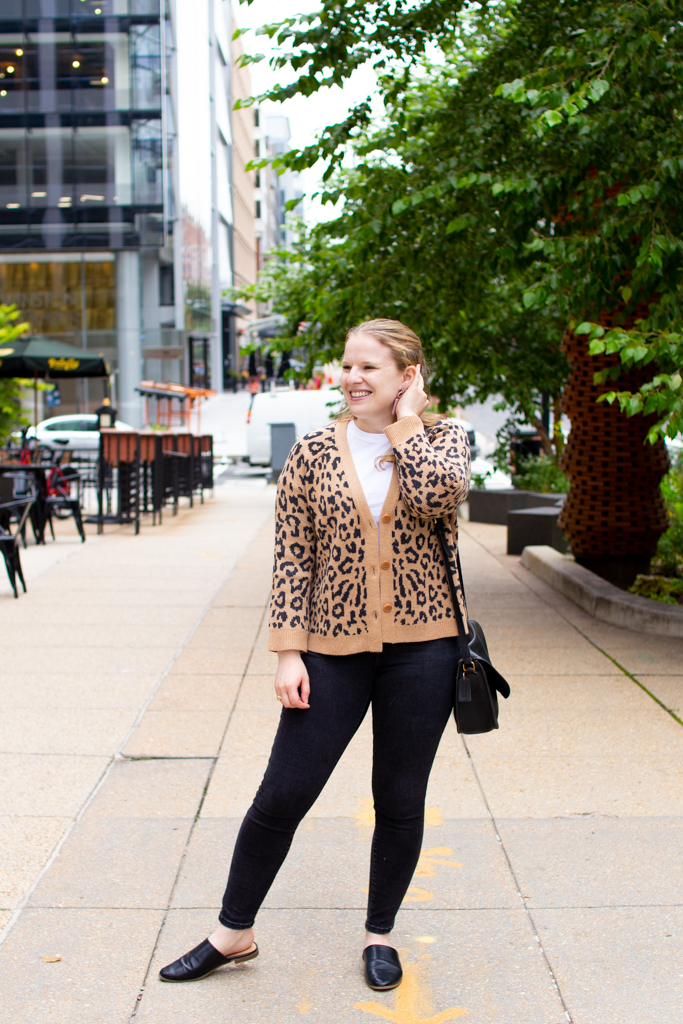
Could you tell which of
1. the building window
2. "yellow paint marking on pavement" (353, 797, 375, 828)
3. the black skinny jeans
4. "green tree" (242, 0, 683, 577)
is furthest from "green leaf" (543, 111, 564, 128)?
the building window

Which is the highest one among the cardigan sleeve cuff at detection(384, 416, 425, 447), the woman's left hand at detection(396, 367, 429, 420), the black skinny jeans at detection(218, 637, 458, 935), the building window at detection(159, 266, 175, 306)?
the building window at detection(159, 266, 175, 306)

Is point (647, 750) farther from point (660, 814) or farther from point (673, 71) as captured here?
point (673, 71)

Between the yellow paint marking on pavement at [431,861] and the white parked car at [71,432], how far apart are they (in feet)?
67.7

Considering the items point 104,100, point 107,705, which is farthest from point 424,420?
point 104,100

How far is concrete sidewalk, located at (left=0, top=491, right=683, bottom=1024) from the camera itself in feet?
9.67

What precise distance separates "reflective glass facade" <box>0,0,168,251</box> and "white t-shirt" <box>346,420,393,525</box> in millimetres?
35891

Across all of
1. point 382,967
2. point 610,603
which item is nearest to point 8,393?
point 610,603

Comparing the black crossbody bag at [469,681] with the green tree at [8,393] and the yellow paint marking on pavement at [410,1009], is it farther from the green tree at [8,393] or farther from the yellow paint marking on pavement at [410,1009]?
the green tree at [8,393]

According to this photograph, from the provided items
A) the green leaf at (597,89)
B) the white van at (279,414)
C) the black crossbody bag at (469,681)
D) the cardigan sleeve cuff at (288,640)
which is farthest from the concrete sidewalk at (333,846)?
the white van at (279,414)

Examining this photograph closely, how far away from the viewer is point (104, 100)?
36.1 meters

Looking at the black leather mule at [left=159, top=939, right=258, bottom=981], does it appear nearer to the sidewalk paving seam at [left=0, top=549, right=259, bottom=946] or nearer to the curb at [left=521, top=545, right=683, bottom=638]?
the sidewalk paving seam at [left=0, top=549, right=259, bottom=946]

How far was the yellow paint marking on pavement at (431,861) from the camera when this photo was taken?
371 cm

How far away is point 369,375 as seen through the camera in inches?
111

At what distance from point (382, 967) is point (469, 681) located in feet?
2.77
